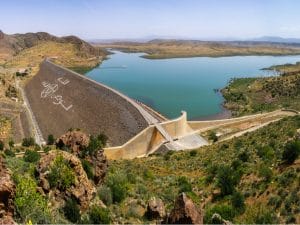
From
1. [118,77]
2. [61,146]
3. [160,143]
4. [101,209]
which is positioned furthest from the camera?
[118,77]

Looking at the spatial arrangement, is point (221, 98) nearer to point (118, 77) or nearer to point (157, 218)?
point (118, 77)

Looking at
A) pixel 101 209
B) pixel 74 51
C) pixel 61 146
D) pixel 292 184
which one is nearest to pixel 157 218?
pixel 101 209

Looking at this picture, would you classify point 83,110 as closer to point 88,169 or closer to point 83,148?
point 83,148

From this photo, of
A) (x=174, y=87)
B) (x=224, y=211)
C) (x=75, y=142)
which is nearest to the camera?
(x=224, y=211)

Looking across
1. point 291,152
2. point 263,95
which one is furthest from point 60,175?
point 263,95

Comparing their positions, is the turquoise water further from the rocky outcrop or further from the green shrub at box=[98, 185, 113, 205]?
the green shrub at box=[98, 185, 113, 205]

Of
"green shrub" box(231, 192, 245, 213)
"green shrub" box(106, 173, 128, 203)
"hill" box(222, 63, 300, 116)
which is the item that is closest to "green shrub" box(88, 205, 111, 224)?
"green shrub" box(106, 173, 128, 203)
